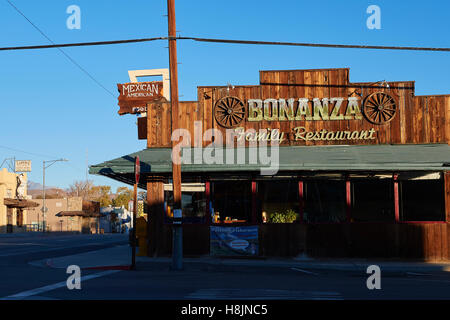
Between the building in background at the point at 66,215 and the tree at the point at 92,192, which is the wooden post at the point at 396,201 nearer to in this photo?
the building in background at the point at 66,215

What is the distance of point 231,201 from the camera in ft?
69.1

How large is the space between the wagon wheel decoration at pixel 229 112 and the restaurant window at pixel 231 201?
2.47 m

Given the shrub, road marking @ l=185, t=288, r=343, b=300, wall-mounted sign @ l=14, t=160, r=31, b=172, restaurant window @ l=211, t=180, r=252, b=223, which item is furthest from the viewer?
wall-mounted sign @ l=14, t=160, r=31, b=172

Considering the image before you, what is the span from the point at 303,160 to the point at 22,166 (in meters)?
62.0

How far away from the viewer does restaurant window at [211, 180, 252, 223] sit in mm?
21016

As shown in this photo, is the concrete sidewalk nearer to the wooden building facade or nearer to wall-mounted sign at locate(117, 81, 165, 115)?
the wooden building facade

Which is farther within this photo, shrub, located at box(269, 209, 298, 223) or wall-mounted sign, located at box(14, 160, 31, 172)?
wall-mounted sign, located at box(14, 160, 31, 172)

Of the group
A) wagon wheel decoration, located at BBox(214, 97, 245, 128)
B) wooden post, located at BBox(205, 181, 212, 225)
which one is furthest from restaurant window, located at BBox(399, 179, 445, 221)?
wooden post, located at BBox(205, 181, 212, 225)

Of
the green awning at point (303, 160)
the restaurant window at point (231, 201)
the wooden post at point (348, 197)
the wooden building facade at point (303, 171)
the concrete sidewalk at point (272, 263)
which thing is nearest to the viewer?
the concrete sidewalk at point (272, 263)

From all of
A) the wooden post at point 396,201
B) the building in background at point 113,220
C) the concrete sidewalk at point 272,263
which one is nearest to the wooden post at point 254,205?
the concrete sidewalk at point 272,263

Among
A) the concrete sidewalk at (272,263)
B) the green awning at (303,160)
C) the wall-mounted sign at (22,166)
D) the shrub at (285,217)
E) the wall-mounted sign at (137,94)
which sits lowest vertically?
the concrete sidewalk at (272,263)

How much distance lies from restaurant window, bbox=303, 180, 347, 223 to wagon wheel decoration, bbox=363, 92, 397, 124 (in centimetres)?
292

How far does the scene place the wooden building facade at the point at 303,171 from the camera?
19875 mm
